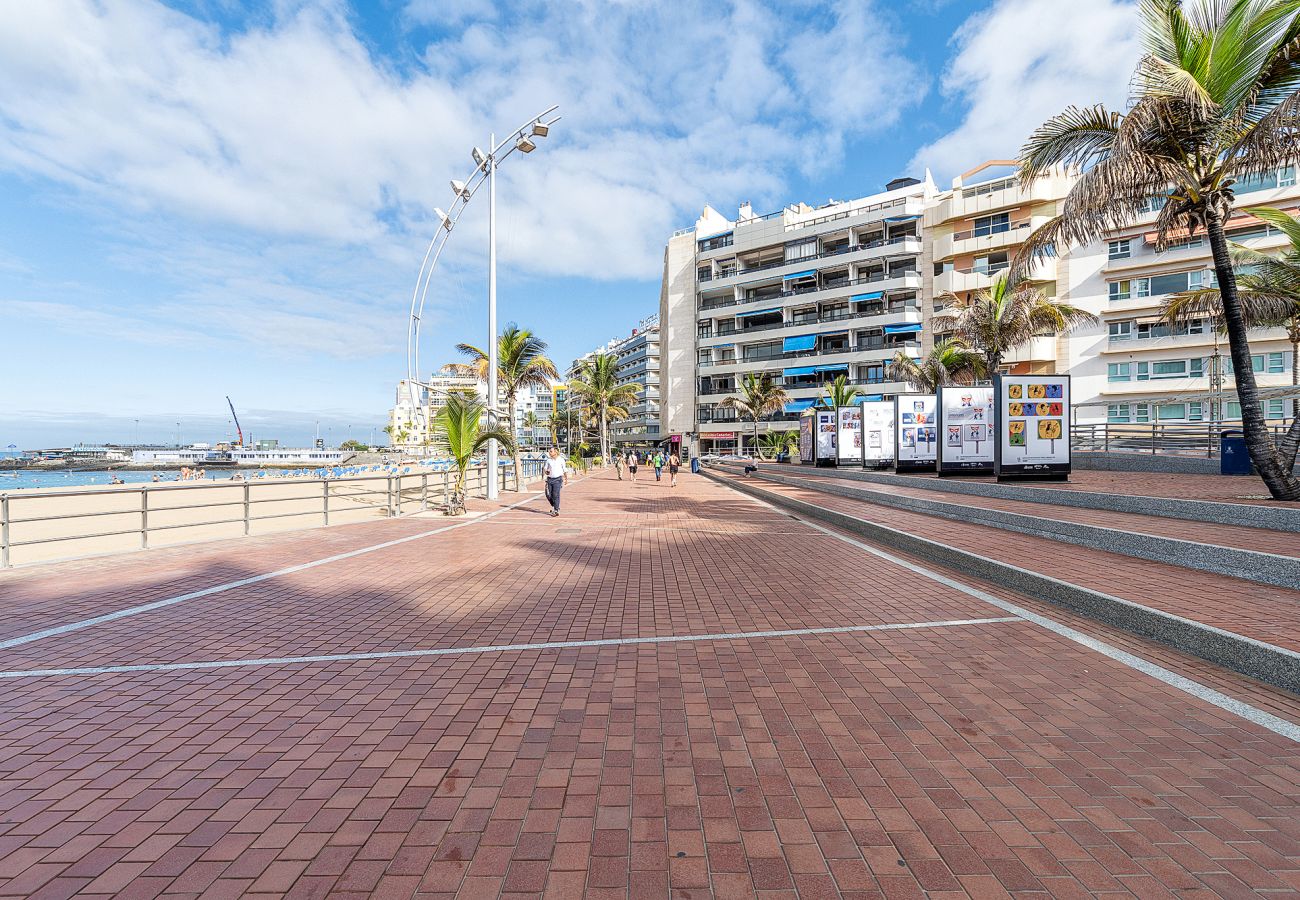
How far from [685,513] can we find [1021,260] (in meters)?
8.76

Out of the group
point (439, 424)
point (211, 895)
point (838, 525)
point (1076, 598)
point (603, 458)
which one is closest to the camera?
point (211, 895)

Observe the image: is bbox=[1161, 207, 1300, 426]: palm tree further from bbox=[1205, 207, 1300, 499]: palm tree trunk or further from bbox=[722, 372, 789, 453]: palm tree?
bbox=[722, 372, 789, 453]: palm tree

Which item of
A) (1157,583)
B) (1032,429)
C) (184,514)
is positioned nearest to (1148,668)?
(1157,583)

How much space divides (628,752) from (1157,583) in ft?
17.7

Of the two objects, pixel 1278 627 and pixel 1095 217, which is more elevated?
pixel 1095 217

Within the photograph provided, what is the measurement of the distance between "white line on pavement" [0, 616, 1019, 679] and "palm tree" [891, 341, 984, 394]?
925 inches

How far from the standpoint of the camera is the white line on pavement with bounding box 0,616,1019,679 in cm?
398

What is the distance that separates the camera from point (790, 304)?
53688 mm

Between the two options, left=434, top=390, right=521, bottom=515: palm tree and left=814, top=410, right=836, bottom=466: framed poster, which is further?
left=814, top=410, right=836, bottom=466: framed poster

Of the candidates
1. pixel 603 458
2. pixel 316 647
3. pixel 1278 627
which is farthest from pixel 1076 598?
pixel 603 458

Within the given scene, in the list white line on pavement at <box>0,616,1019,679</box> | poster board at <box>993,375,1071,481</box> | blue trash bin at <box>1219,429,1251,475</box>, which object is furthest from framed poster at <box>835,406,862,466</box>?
white line on pavement at <box>0,616,1019,679</box>

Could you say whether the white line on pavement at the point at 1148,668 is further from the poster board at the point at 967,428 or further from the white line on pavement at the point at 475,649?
the poster board at the point at 967,428

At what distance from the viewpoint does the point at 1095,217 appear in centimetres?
970

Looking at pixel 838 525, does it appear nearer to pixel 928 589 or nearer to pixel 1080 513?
pixel 1080 513
